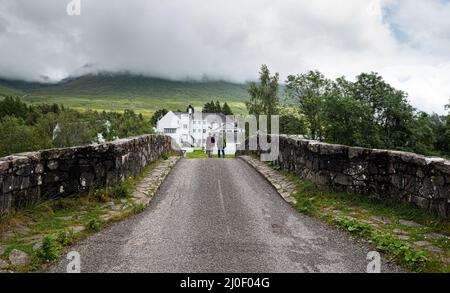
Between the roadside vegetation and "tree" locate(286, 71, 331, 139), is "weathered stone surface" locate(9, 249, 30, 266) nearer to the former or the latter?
the roadside vegetation

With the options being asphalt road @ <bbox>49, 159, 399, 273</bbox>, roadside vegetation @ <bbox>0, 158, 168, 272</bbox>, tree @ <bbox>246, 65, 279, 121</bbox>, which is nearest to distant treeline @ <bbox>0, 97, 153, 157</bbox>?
tree @ <bbox>246, 65, 279, 121</bbox>

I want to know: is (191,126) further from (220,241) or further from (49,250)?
(49,250)

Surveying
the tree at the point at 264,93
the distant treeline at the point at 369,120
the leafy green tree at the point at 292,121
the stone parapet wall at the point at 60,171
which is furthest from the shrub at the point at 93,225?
the tree at the point at 264,93

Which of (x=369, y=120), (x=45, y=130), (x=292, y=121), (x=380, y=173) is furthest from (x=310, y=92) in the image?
(x=45, y=130)

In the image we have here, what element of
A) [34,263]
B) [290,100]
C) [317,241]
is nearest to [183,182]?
[317,241]

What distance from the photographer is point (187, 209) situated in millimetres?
8703

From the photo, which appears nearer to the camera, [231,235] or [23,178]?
[231,235]

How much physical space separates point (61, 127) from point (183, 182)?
284 feet

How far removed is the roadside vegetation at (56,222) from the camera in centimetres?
559

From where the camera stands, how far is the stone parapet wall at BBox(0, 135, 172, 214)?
7036 mm

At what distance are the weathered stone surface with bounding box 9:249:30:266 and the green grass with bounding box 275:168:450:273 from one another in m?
5.20

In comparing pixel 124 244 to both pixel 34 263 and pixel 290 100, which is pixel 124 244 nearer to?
pixel 34 263

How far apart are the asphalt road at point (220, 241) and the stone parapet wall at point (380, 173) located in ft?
4.90

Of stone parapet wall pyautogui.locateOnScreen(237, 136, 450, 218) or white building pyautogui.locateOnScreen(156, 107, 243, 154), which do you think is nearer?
stone parapet wall pyautogui.locateOnScreen(237, 136, 450, 218)
